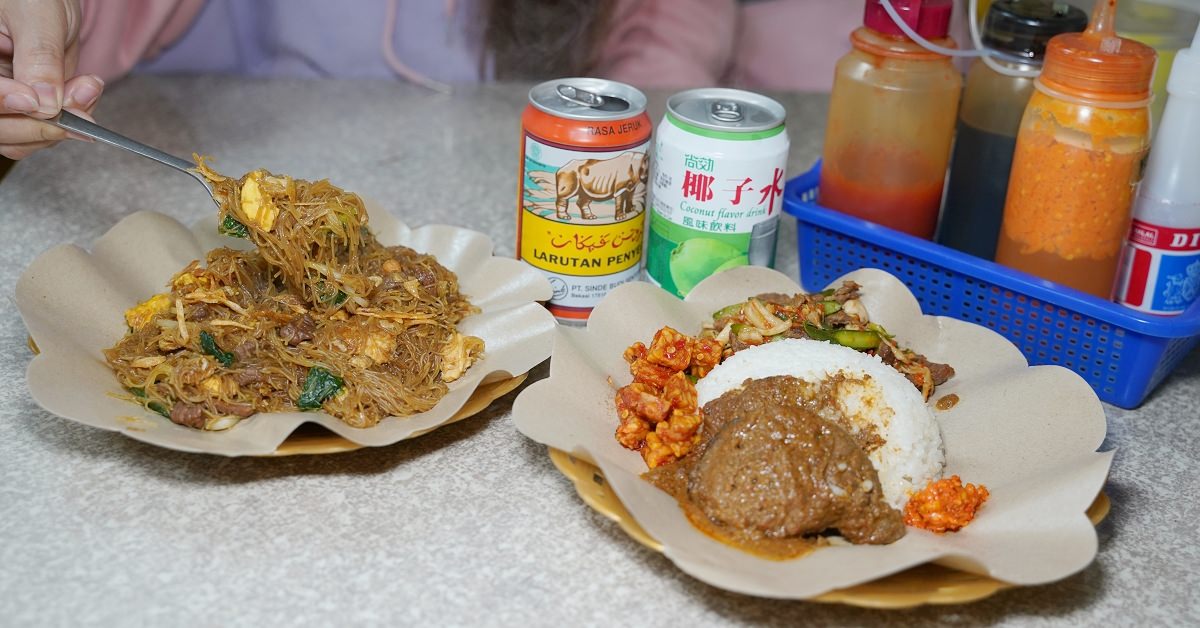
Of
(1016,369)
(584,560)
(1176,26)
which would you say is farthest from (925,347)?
(1176,26)

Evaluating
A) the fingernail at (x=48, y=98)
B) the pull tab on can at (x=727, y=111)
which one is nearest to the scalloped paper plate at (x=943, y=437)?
the pull tab on can at (x=727, y=111)

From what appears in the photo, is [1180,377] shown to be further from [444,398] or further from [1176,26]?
[444,398]

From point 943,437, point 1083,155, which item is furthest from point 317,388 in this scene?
point 1083,155

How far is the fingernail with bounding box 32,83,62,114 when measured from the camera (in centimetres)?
164

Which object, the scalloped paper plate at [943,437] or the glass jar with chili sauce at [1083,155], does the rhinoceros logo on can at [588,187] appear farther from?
the glass jar with chili sauce at [1083,155]

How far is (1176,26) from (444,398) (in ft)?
4.85

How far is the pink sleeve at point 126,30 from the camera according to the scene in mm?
2561

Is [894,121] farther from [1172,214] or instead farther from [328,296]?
[328,296]

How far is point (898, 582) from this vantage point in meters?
1.21

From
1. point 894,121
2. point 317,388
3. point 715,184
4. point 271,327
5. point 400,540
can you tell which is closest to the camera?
point 400,540

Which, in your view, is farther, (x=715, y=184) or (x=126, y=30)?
(x=126, y=30)

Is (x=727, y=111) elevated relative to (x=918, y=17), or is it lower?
lower

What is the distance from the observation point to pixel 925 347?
5.50 ft

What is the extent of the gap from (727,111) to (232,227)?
2.60 ft
